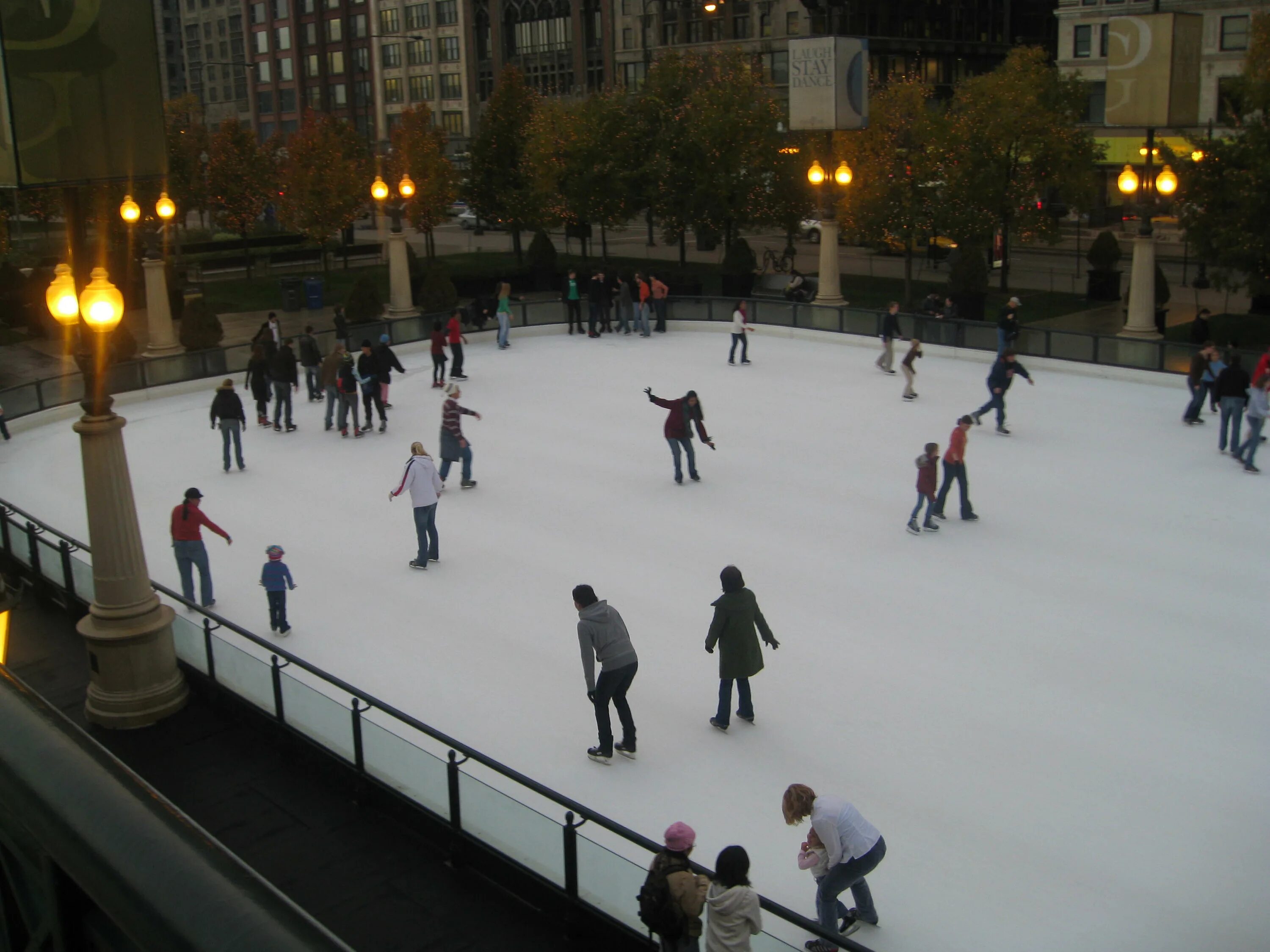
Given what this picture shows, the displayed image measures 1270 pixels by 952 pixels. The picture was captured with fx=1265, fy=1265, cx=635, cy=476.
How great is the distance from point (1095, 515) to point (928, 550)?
9.53 ft

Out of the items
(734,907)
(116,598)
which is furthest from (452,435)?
(734,907)

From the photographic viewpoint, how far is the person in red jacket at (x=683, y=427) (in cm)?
1839

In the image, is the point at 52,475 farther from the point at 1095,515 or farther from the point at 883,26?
the point at 883,26

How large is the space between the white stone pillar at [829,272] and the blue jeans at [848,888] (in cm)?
2608

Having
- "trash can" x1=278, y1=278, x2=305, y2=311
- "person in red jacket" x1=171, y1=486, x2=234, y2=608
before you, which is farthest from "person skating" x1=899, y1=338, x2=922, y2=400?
"trash can" x1=278, y1=278, x2=305, y2=311

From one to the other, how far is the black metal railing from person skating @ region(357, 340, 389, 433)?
10.2 metres

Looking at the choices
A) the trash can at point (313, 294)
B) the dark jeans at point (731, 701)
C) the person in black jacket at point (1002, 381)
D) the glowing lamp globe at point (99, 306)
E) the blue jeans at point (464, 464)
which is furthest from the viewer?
the trash can at point (313, 294)

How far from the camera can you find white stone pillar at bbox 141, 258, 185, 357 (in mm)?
31828

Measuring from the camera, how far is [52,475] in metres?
21.5

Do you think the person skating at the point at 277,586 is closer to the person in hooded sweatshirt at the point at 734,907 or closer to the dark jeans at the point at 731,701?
the dark jeans at the point at 731,701

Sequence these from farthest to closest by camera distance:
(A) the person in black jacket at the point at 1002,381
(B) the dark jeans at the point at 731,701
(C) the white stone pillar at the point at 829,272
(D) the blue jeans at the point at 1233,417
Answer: (C) the white stone pillar at the point at 829,272 → (A) the person in black jacket at the point at 1002,381 → (D) the blue jeans at the point at 1233,417 → (B) the dark jeans at the point at 731,701

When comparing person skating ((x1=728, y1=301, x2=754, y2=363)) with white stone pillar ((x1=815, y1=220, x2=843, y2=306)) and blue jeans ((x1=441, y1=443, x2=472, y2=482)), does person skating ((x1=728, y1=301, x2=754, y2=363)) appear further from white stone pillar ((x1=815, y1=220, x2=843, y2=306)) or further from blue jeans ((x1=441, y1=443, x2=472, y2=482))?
blue jeans ((x1=441, y1=443, x2=472, y2=482))

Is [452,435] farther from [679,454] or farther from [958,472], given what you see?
[958,472]

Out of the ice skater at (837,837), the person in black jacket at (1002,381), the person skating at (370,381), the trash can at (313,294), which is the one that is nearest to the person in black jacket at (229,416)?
the person skating at (370,381)
